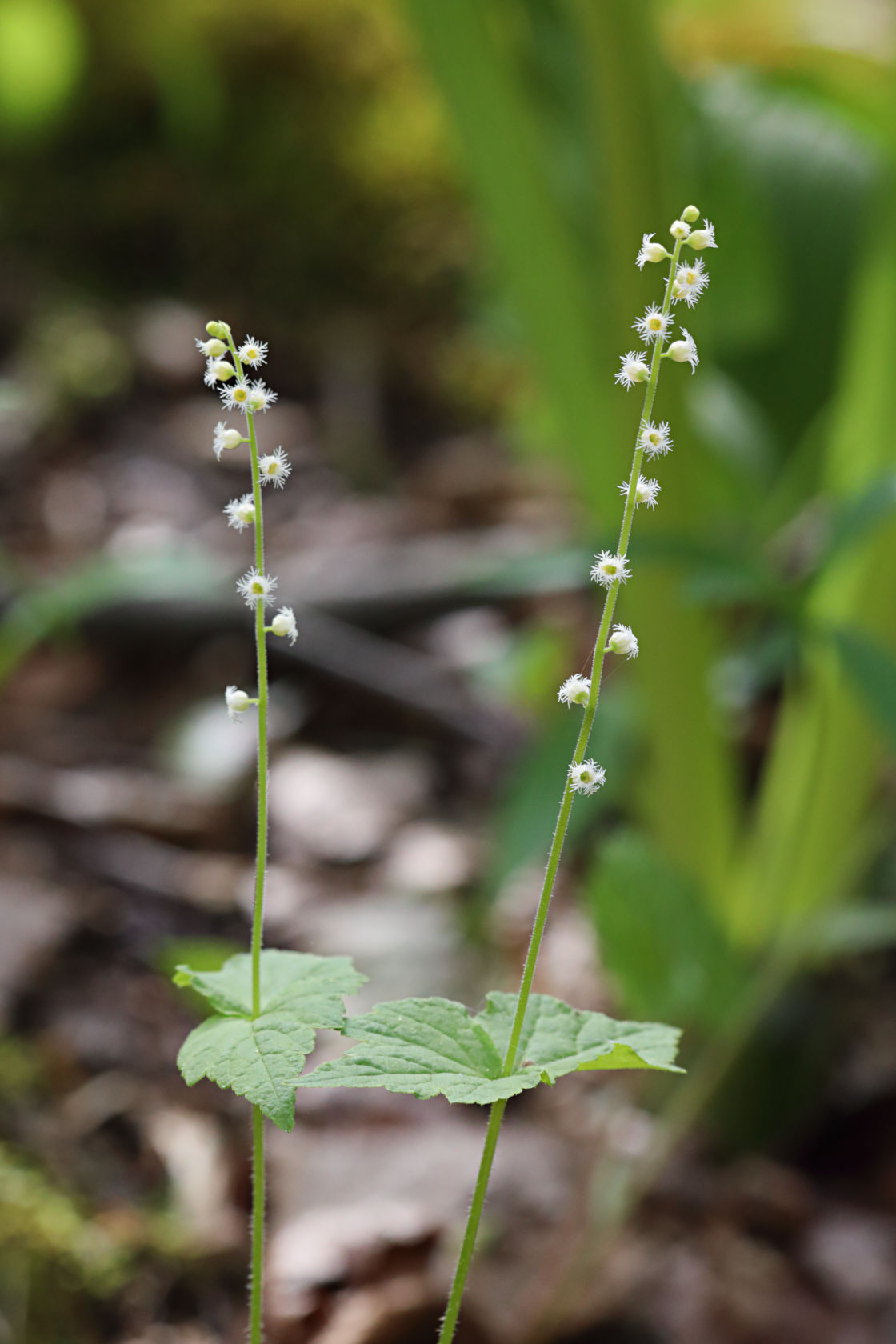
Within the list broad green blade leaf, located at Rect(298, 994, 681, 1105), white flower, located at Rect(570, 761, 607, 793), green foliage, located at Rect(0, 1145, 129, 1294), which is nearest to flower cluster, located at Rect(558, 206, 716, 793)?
white flower, located at Rect(570, 761, 607, 793)

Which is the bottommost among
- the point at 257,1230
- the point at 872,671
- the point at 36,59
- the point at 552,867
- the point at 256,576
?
the point at 257,1230

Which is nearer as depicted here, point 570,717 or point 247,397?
point 247,397

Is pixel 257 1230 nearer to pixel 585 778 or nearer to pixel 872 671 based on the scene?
pixel 585 778

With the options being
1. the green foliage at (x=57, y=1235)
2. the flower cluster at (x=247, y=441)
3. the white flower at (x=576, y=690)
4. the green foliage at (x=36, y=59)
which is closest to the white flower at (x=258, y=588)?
the flower cluster at (x=247, y=441)

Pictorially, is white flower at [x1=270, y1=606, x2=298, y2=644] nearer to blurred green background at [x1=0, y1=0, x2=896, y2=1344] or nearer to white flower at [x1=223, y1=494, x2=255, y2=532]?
white flower at [x1=223, y1=494, x2=255, y2=532]

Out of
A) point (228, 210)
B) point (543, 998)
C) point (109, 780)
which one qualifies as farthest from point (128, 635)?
point (228, 210)

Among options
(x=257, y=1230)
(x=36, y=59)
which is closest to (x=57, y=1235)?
(x=257, y=1230)

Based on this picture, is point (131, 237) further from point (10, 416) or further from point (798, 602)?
point (798, 602)
